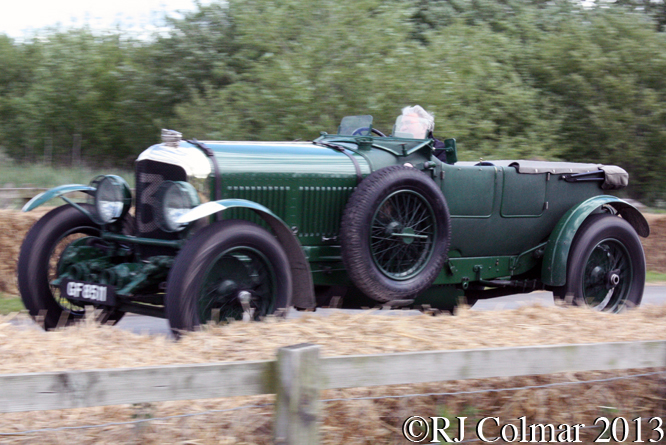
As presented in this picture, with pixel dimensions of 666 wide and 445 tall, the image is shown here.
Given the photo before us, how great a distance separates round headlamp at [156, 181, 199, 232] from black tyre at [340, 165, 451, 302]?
1.09 m

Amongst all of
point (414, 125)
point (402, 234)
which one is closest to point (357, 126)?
point (414, 125)

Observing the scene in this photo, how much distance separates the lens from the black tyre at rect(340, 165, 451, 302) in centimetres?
518

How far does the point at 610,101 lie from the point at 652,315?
1458cm

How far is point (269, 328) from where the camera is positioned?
3713 mm

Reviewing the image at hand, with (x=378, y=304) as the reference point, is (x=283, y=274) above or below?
above

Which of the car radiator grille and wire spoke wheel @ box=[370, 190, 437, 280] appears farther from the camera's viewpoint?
wire spoke wheel @ box=[370, 190, 437, 280]

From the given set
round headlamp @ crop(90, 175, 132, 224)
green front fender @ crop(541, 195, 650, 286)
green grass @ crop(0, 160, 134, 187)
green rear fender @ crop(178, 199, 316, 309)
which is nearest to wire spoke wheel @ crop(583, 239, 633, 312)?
green front fender @ crop(541, 195, 650, 286)

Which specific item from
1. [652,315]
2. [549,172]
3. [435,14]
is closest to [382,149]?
[549,172]

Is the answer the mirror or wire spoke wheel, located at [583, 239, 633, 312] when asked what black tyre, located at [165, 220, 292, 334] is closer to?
the mirror

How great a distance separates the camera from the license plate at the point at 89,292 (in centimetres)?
471

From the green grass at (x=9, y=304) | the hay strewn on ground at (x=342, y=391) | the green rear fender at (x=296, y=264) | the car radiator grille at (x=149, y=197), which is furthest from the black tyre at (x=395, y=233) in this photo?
the green grass at (x=9, y=304)

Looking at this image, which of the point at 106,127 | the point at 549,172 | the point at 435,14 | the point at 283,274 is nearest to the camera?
the point at 283,274

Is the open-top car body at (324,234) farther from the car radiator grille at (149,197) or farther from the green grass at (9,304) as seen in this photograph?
the green grass at (9,304)

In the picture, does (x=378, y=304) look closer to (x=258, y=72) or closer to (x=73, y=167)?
(x=258, y=72)
